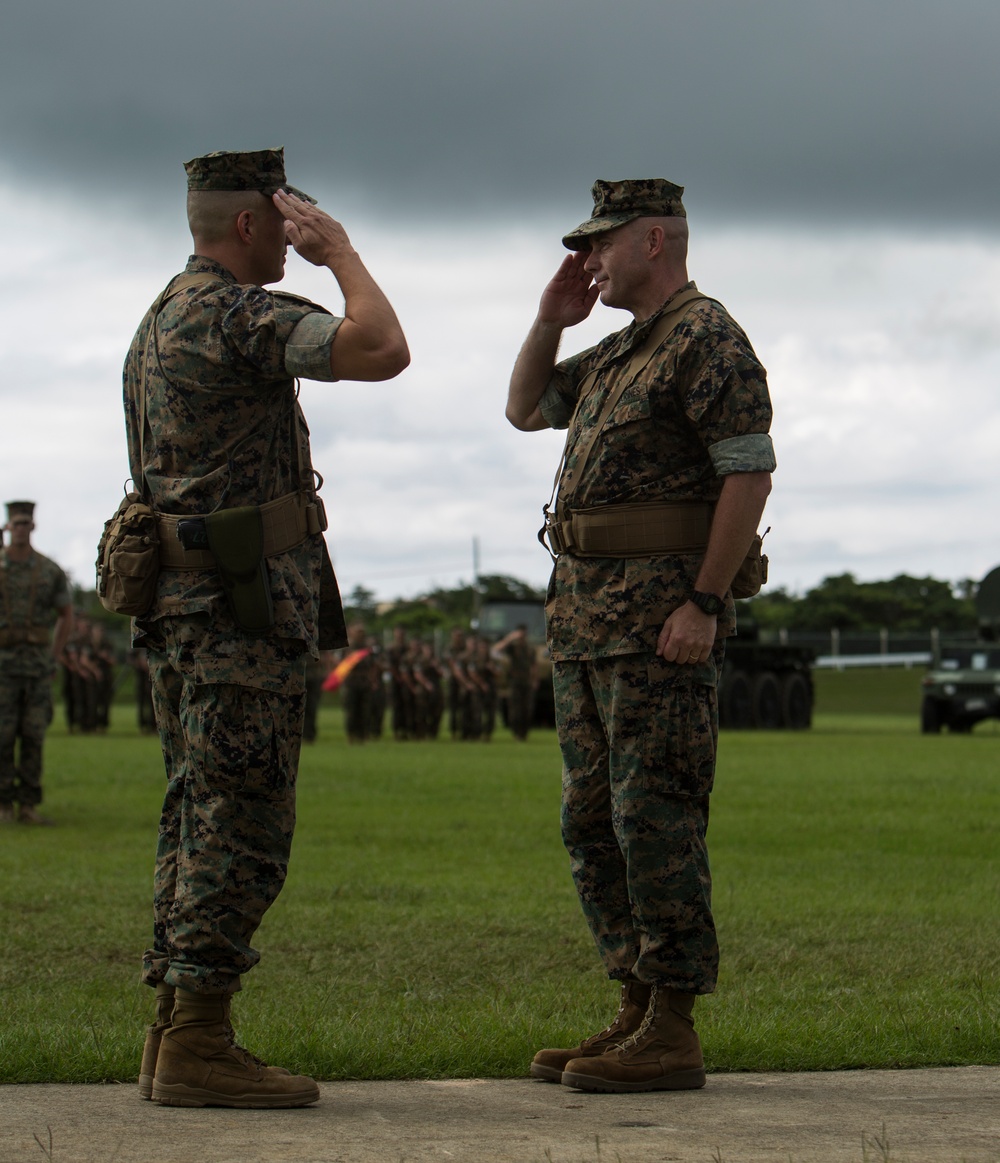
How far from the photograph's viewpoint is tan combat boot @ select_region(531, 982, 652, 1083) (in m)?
4.59

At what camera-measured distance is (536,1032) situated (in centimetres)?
502

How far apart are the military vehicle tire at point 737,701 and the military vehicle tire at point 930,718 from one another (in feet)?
11.0

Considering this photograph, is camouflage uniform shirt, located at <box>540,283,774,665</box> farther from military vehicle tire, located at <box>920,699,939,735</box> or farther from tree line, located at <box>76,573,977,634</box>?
tree line, located at <box>76,573,977,634</box>

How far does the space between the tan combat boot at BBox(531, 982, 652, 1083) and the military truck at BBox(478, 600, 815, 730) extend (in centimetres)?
2796

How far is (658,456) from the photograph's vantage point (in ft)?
15.5

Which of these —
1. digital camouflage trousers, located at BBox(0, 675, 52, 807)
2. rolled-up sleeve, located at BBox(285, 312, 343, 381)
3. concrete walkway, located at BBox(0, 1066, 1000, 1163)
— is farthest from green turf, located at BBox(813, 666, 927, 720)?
rolled-up sleeve, located at BBox(285, 312, 343, 381)

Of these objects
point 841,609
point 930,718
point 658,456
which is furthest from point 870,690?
point 658,456

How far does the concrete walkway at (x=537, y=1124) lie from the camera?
3.64 m

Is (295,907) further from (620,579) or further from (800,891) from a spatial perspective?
(620,579)

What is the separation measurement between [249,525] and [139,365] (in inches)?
23.3

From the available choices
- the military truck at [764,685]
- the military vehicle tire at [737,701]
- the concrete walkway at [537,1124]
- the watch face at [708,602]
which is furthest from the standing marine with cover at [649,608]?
the military vehicle tire at [737,701]

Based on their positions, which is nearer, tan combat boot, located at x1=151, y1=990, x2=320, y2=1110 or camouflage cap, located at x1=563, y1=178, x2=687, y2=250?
tan combat boot, located at x1=151, y1=990, x2=320, y2=1110

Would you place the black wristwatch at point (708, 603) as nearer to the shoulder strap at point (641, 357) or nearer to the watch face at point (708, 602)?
the watch face at point (708, 602)

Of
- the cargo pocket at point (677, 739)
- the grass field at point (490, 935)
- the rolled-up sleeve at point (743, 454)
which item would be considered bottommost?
the grass field at point (490, 935)
